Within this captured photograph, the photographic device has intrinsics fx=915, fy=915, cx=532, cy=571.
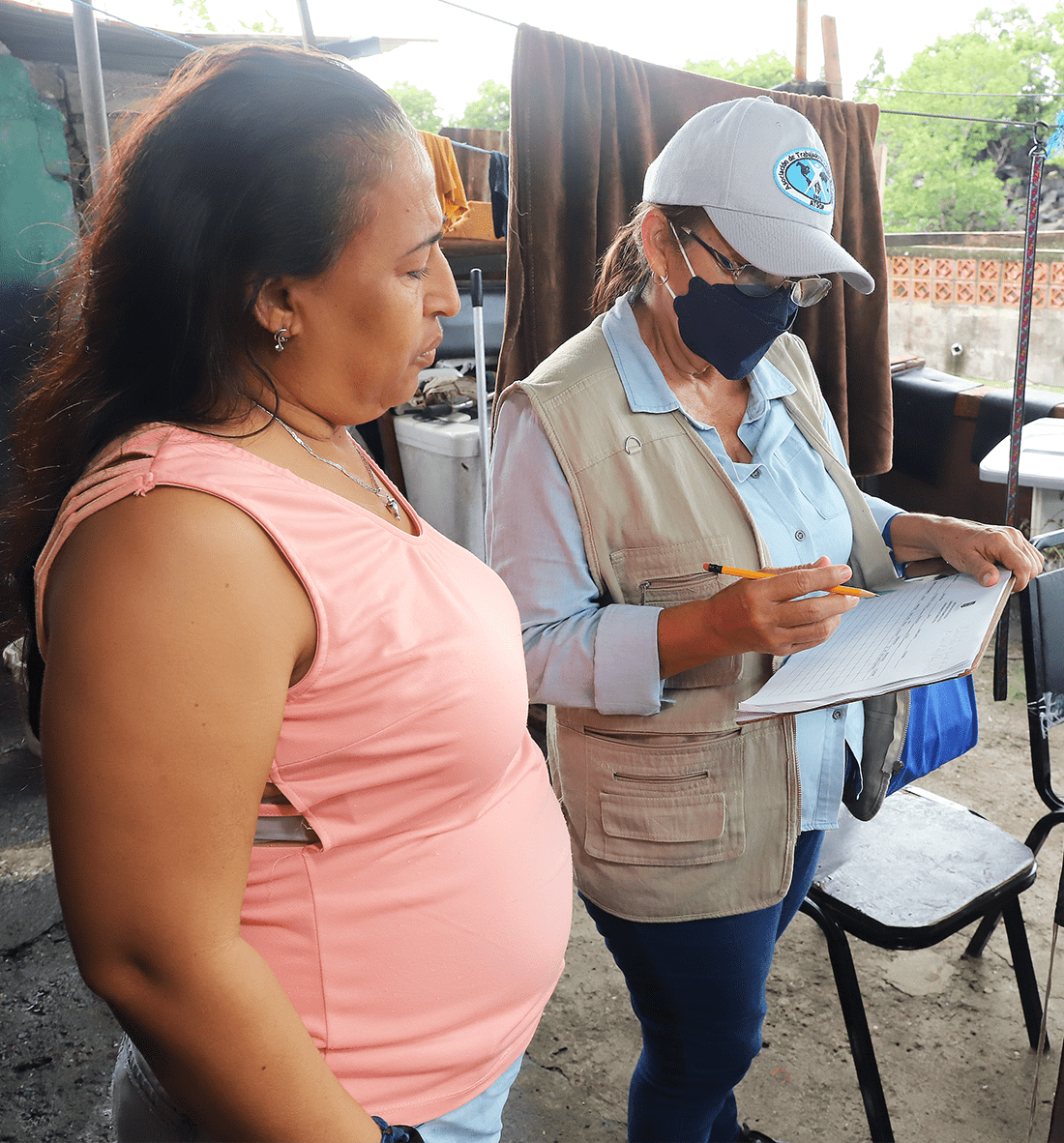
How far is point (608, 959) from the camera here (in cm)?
244

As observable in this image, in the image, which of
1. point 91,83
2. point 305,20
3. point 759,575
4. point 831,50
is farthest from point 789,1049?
point 831,50

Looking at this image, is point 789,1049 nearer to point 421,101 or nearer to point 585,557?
point 585,557

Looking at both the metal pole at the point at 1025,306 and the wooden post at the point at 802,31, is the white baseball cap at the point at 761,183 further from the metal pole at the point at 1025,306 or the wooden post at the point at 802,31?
the wooden post at the point at 802,31

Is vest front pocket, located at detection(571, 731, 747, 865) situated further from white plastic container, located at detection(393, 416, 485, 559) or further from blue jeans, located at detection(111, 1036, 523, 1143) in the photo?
white plastic container, located at detection(393, 416, 485, 559)

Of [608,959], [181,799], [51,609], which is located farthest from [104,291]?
[608,959]

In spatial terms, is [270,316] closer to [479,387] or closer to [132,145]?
[132,145]

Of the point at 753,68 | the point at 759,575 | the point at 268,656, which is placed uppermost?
the point at 753,68

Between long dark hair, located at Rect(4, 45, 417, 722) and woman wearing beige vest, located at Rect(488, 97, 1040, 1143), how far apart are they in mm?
582

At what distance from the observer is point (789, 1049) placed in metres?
2.12

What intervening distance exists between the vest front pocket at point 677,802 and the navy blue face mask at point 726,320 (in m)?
0.55

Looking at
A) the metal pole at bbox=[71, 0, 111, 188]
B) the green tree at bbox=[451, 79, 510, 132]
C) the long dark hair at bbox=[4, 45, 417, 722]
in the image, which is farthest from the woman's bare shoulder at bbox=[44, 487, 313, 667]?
the green tree at bbox=[451, 79, 510, 132]

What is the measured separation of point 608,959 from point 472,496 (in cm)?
180

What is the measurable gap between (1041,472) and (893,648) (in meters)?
2.58

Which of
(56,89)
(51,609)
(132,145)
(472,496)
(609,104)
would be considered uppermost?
(56,89)
